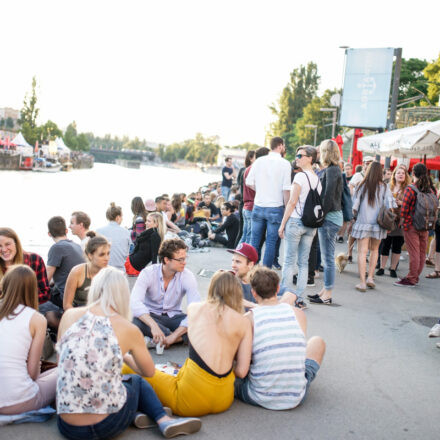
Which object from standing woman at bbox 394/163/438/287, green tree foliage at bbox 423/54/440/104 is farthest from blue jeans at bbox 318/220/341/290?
green tree foliage at bbox 423/54/440/104

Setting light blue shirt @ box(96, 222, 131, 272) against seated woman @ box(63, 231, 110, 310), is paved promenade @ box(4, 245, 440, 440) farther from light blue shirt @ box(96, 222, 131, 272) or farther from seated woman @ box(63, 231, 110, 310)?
light blue shirt @ box(96, 222, 131, 272)

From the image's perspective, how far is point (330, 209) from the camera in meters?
6.34

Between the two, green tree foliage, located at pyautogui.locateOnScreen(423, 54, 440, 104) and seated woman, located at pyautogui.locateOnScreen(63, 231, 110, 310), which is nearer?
seated woman, located at pyautogui.locateOnScreen(63, 231, 110, 310)

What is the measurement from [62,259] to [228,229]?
6325mm

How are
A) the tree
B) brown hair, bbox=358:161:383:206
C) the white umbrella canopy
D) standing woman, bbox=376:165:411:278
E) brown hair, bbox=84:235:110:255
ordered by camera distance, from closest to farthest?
brown hair, bbox=84:235:110:255 < brown hair, bbox=358:161:383:206 < the white umbrella canopy < standing woman, bbox=376:165:411:278 < the tree

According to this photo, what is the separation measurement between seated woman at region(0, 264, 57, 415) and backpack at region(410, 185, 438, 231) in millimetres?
6387

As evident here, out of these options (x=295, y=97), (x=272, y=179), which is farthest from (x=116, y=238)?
(x=295, y=97)

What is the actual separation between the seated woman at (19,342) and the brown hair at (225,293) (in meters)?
1.12

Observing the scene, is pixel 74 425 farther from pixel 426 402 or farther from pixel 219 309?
pixel 426 402

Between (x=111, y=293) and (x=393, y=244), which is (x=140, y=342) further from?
(x=393, y=244)

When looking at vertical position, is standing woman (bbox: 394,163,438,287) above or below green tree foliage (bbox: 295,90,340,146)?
below

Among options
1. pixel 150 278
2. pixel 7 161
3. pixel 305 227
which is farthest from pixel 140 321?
pixel 7 161

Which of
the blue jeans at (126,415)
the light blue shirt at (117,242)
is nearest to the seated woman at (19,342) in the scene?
the blue jeans at (126,415)

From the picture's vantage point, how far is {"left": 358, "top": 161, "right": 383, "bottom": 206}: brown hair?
23.1 ft
